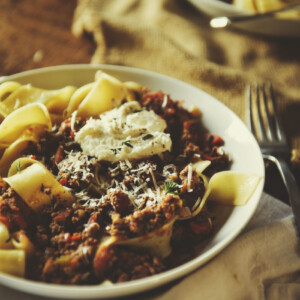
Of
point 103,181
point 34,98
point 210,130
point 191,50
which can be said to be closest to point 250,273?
point 103,181

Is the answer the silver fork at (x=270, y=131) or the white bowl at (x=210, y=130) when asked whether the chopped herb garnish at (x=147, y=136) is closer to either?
the white bowl at (x=210, y=130)

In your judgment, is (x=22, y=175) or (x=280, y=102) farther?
(x=280, y=102)

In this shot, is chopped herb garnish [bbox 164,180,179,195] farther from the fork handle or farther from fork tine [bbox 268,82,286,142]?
fork tine [bbox 268,82,286,142]

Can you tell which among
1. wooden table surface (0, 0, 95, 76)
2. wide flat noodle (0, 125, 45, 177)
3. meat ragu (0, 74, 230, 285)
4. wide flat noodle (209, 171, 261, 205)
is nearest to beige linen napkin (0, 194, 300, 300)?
meat ragu (0, 74, 230, 285)

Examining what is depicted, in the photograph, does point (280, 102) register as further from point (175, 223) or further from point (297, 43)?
point (175, 223)

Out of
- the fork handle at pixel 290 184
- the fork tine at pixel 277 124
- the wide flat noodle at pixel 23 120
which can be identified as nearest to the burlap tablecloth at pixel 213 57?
the fork handle at pixel 290 184

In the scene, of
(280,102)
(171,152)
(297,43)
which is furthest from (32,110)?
(297,43)
